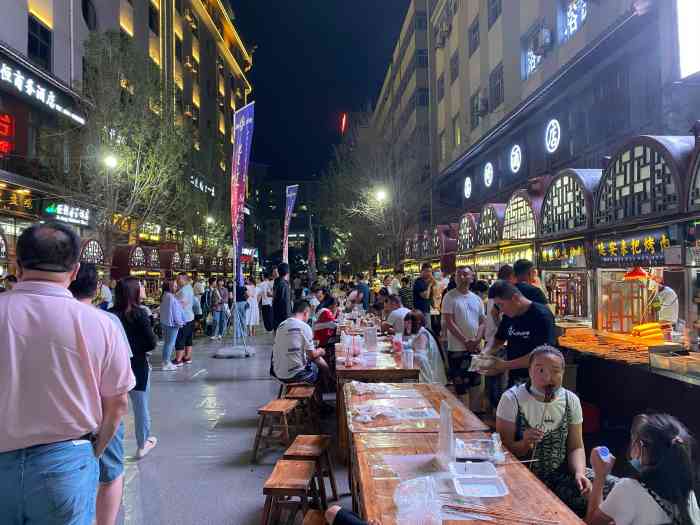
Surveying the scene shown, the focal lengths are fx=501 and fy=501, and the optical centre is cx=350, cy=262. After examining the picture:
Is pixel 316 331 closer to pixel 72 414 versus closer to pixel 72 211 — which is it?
pixel 72 414

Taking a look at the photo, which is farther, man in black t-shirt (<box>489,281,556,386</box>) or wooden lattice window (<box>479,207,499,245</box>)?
wooden lattice window (<box>479,207,499,245</box>)

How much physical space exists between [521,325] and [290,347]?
133 inches

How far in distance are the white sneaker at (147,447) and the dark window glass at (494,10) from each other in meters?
18.5

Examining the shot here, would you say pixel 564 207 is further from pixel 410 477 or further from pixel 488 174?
pixel 488 174

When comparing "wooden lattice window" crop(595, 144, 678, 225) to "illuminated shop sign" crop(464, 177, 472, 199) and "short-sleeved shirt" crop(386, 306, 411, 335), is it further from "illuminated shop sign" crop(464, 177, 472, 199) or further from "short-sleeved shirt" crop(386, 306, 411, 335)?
"illuminated shop sign" crop(464, 177, 472, 199)

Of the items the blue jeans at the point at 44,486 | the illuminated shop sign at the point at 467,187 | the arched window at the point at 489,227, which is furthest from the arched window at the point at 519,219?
the blue jeans at the point at 44,486

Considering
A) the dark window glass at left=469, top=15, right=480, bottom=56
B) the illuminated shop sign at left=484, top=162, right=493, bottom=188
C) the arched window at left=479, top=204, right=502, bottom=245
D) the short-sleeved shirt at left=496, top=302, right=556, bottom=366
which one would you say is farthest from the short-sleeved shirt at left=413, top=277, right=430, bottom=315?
the dark window glass at left=469, top=15, right=480, bottom=56

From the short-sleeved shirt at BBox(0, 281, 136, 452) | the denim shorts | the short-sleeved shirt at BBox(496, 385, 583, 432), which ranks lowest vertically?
the denim shorts

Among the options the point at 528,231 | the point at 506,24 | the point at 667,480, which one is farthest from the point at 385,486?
the point at 506,24

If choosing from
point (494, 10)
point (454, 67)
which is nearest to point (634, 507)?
point (494, 10)

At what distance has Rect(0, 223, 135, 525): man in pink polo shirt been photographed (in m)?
2.14

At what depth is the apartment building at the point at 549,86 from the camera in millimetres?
9695

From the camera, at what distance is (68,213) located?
18.1 meters

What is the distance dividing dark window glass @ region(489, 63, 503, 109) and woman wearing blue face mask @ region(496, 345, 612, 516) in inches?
673
